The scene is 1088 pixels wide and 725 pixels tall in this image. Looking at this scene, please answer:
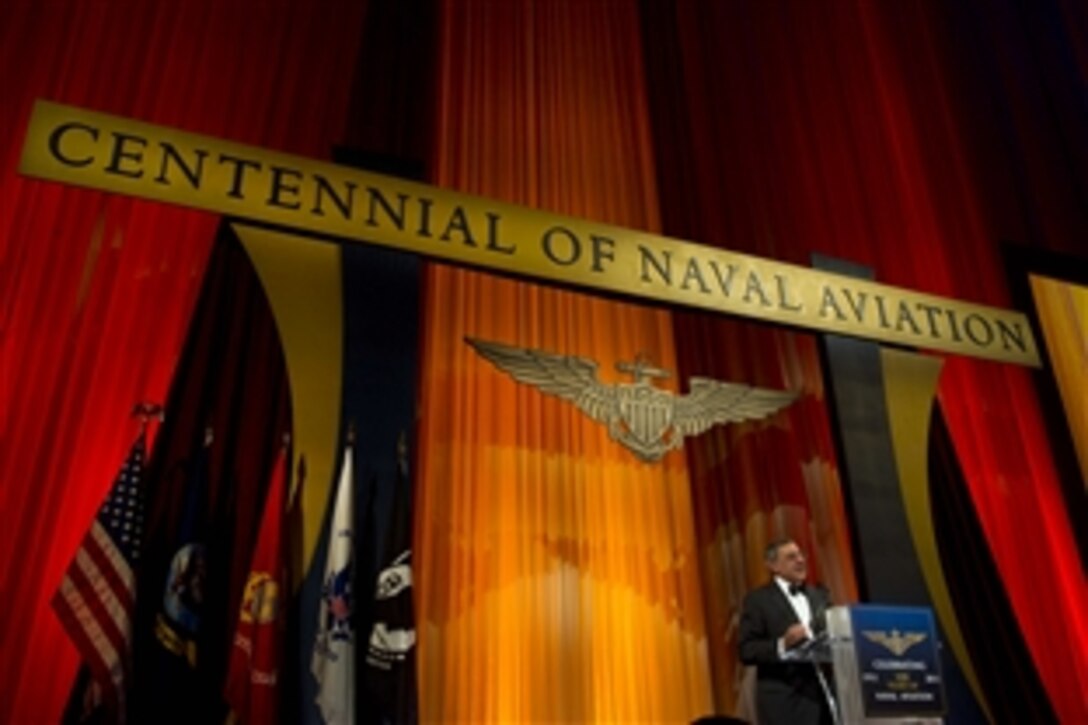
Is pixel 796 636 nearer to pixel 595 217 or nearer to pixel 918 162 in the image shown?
pixel 595 217

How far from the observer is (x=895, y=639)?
3.06 m

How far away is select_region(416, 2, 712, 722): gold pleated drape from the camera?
4781mm

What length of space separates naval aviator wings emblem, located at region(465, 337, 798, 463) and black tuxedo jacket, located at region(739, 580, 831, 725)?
74 centimetres

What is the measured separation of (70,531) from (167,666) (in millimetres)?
1154

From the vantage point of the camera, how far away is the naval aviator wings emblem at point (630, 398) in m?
3.71

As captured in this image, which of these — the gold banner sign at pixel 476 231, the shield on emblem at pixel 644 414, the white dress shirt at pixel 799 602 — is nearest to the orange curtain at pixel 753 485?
the gold banner sign at pixel 476 231

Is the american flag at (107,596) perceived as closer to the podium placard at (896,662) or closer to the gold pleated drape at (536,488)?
the gold pleated drape at (536,488)

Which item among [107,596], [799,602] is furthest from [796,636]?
[107,596]

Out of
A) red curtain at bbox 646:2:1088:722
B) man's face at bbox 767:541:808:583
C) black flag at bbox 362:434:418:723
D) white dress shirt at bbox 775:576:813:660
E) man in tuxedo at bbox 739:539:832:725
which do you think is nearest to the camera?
black flag at bbox 362:434:418:723

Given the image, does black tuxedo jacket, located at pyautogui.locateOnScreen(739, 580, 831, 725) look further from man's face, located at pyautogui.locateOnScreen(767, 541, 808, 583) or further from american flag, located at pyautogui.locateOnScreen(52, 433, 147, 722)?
american flag, located at pyautogui.locateOnScreen(52, 433, 147, 722)

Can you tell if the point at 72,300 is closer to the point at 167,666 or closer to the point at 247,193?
the point at 247,193

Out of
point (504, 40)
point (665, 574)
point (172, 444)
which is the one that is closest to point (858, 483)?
point (665, 574)

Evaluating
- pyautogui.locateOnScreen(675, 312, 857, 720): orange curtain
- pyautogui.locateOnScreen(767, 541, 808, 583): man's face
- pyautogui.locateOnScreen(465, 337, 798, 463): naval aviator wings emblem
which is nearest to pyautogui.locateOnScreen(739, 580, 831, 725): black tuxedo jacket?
pyautogui.locateOnScreen(767, 541, 808, 583): man's face

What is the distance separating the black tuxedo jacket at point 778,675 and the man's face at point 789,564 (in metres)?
0.14
